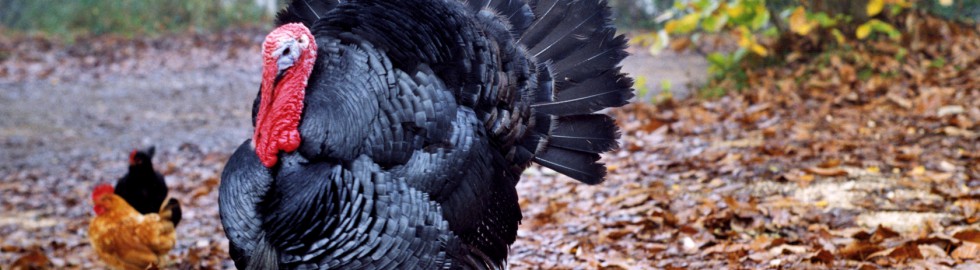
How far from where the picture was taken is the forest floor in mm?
4285

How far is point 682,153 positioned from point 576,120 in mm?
2950

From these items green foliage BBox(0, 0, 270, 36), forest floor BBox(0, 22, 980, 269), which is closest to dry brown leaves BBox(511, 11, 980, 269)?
forest floor BBox(0, 22, 980, 269)

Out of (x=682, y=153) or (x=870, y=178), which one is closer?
(x=870, y=178)

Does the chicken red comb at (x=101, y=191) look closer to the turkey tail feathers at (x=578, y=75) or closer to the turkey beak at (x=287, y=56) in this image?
the turkey beak at (x=287, y=56)

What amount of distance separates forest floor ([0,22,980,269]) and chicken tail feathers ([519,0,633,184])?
79 cm

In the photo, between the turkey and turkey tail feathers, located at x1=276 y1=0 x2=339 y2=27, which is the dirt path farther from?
the turkey

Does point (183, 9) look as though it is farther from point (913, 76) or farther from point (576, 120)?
point (576, 120)

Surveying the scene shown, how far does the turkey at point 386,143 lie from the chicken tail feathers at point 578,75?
13 centimetres

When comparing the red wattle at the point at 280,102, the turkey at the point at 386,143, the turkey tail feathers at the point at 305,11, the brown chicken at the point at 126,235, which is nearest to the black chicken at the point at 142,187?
the brown chicken at the point at 126,235

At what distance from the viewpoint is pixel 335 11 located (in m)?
3.30

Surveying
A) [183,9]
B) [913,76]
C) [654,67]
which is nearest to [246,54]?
[183,9]

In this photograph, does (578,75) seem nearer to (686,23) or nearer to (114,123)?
(686,23)

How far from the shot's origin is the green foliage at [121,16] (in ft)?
56.4

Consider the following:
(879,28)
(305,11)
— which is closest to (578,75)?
(305,11)
